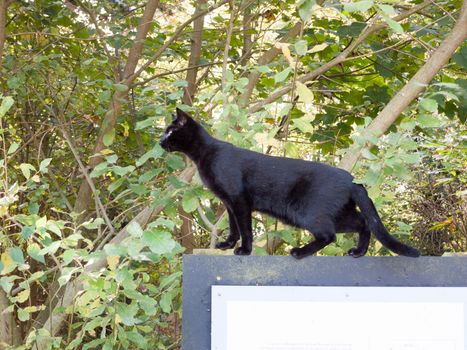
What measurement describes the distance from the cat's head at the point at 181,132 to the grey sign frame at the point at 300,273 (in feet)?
2.11

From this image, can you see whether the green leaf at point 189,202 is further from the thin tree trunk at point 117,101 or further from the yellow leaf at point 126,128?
the yellow leaf at point 126,128

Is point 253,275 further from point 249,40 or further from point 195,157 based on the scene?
point 249,40

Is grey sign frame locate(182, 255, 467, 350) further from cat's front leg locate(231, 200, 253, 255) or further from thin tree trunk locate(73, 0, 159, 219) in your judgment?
thin tree trunk locate(73, 0, 159, 219)

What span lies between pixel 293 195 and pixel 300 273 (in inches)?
12.8

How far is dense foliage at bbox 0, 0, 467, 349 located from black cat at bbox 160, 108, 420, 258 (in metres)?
0.11

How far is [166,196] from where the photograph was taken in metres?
2.21

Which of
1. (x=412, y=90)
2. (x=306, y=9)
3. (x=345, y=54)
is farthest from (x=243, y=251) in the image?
(x=345, y=54)

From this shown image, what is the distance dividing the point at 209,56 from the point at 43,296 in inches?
72.2

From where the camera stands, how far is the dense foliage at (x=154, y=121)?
1.92 metres

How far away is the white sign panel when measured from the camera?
4.68 feet

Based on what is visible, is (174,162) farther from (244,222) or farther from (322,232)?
(322,232)

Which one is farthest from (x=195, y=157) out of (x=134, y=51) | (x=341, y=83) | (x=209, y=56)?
(x=209, y=56)

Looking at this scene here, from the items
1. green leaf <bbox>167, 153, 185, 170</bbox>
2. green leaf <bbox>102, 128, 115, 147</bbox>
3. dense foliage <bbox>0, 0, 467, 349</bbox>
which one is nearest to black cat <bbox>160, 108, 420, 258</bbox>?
dense foliage <bbox>0, 0, 467, 349</bbox>

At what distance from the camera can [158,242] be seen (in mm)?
1587
